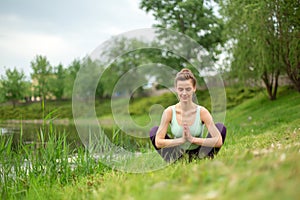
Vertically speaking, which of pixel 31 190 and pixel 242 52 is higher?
pixel 242 52

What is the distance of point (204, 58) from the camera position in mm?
7023

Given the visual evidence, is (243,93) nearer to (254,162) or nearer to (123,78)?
(123,78)

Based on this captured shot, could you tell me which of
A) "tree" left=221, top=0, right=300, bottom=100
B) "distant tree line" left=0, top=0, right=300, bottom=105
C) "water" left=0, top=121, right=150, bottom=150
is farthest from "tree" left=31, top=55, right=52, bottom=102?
"water" left=0, top=121, right=150, bottom=150

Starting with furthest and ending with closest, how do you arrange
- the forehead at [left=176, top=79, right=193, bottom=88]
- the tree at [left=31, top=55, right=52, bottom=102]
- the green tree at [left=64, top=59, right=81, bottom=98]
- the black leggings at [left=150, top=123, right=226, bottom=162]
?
the tree at [left=31, top=55, right=52, bottom=102] < the green tree at [left=64, top=59, right=81, bottom=98] < the black leggings at [left=150, top=123, right=226, bottom=162] < the forehead at [left=176, top=79, right=193, bottom=88]

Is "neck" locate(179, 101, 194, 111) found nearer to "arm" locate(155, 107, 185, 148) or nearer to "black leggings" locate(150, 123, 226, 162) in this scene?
"arm" locate(155, 107, 185, 148)

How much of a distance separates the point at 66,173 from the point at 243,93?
75.7 ft

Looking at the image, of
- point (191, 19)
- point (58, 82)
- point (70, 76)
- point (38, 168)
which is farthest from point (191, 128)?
point (58, 82)

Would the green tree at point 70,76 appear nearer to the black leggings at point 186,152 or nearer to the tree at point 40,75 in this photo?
the tree at point 40,75

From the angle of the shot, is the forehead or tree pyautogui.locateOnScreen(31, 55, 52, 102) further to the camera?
tree pyautogui.locateOnScreen(31, 55, 52, 102)

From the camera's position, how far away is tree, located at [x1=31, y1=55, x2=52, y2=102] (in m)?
49.3

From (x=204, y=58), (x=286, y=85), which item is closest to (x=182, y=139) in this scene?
(x=204, y=58)

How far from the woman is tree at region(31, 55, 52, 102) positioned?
4619 cm

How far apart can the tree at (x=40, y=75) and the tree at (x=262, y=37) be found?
112ft

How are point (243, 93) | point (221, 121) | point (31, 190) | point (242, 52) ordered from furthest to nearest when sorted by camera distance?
point (243, 93), point (242, 52), point (221, 121), point (31, 190)
